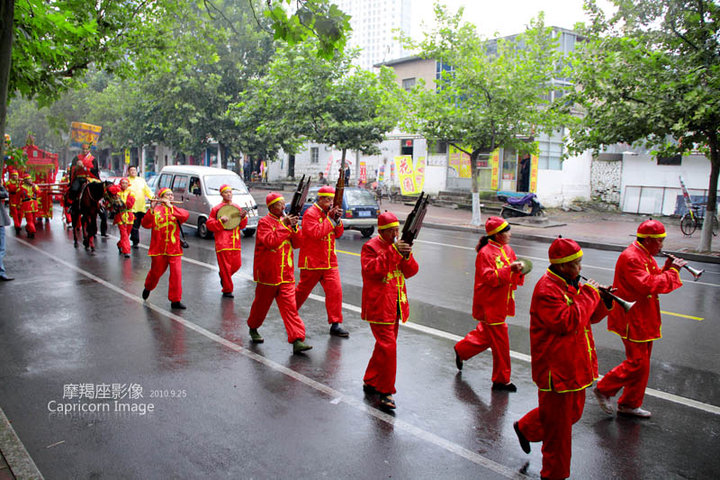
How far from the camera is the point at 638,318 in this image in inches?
187

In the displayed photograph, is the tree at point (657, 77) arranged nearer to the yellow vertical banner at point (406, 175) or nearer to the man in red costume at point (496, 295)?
the man in red costume at point (496, 295)

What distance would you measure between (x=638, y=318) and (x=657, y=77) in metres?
12.0

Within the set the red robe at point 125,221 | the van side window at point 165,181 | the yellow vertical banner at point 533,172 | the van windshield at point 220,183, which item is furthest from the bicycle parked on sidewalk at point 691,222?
the red robe at point 125,221

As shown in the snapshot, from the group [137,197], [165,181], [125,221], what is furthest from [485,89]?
[125,221]

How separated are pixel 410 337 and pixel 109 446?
3749 mm

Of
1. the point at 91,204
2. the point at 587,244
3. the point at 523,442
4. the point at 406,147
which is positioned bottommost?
the point at 587,244

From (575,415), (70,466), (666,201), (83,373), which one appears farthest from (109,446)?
(666,201)

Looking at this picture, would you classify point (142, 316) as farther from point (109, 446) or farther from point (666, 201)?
point (666, 201)

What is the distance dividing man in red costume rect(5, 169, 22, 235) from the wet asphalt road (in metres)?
8.04

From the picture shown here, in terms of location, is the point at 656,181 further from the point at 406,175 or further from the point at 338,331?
the point at 338,331

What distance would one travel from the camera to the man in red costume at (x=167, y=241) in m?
7.95

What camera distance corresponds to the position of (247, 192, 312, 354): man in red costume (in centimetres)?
625

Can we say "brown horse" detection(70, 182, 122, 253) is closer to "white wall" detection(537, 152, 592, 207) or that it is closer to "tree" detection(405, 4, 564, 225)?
"tree" detection(405, 4, 564, 225)

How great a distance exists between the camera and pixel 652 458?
4.14m
